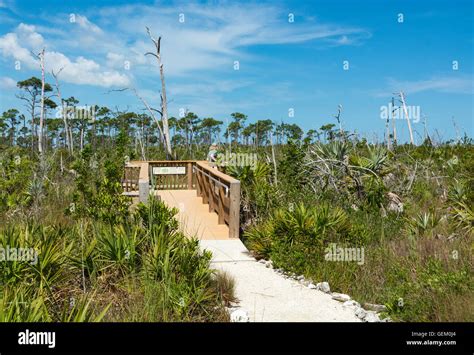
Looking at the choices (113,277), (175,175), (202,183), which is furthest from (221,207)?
(175,175)

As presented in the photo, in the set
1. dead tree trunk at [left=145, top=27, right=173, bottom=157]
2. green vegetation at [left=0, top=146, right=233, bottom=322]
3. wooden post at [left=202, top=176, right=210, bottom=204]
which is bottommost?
green vegetation at [left=0, top=146, right=233, bottom=322]

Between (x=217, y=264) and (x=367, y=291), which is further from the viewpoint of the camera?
(x=217, y=264)

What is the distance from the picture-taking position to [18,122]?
54094 mm

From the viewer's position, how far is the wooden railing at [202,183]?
8.06 metres

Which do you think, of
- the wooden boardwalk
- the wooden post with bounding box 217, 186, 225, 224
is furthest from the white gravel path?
the wooden post with bounding box 217, 186, 225, 224

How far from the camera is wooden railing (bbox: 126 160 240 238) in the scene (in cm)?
806

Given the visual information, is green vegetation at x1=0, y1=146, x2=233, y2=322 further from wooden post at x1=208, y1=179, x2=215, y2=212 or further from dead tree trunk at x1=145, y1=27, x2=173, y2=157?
dead tree trunk at x1=145, y1=27, x2=173, y2=157

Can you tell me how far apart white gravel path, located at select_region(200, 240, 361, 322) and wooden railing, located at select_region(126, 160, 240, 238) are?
135cm

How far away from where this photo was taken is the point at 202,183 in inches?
485

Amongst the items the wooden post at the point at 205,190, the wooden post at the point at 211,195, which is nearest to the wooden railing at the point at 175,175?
the wooden post at the point at 205,190

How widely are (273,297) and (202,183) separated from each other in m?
7.33
